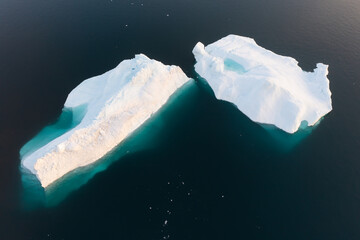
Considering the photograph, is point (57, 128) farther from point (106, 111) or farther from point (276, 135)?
point (276, 135)

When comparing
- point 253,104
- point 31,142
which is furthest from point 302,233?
point 31,142

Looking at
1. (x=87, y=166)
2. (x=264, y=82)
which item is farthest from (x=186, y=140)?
(x=264, y=82)

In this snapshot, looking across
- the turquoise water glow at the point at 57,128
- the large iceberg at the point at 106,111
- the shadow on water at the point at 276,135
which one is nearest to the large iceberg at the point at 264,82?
the shadow on water at the point at 276,135

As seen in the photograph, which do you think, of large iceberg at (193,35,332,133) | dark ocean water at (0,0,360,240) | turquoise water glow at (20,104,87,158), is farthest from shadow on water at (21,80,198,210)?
large iceberg at (193,35,332,133)

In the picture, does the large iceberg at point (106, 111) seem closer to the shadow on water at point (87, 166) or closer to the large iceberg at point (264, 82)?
the shadow on water at point (87, 166)

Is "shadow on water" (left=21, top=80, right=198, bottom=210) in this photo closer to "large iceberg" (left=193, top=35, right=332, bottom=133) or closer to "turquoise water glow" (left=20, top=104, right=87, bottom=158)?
"turquoise water glow" (left=20, top=104, right=87, bottom=158)

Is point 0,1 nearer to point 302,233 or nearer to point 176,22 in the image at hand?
point 176,22
